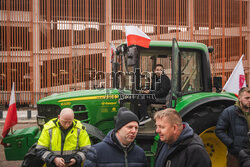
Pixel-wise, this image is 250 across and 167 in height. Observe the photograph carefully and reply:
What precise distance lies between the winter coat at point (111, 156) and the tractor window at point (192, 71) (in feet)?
8.15

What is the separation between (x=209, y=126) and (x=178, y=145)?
222cm

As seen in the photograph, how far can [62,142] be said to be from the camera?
3.00 metres

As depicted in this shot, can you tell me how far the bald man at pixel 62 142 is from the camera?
9.59 feet

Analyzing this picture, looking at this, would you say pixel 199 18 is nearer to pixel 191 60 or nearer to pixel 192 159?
pixel 191 60

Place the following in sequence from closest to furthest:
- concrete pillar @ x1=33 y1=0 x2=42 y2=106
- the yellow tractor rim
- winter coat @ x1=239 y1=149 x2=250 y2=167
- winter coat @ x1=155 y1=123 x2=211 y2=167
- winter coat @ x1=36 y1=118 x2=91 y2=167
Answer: winter coat @ x1=155 y1=123 x2=211 y2=167, winter coat @ x1=239 y1=149 x2=250 y2=167, winter coat @ x1=36 y1=118 x2=91 y2=167, the yellow tractor rim, concrete pillar @ x1=33 y1=0 x2=42 y2=106

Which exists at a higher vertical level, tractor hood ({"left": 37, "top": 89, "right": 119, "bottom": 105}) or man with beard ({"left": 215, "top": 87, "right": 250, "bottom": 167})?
tractor hood ({"left": 37, "top": 89, "right": 119, "bottom": 105})

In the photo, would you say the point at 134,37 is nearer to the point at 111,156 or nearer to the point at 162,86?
the point at 162,86

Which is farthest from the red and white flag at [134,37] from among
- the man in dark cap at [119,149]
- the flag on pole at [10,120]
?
the flag on pole at [10,120]

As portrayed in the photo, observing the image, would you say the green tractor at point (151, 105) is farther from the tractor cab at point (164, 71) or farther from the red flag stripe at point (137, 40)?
the red flag stripe at point (137, 40)

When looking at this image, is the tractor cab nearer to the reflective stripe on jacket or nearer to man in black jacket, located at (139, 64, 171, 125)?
man in black jacket, located at (139, 64, 171, 125)

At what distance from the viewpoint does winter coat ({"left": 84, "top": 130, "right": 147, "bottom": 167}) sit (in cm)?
201

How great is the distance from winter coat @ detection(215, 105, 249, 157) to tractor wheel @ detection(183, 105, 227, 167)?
1.90 feet

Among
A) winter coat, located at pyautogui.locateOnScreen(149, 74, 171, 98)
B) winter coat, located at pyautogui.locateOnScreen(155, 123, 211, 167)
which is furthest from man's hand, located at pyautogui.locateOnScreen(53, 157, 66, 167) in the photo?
winter coat, located at pyautogui.locateOnScreen(149, 74, 171, 98)

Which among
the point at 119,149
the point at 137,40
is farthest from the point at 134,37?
the point at 119,149
